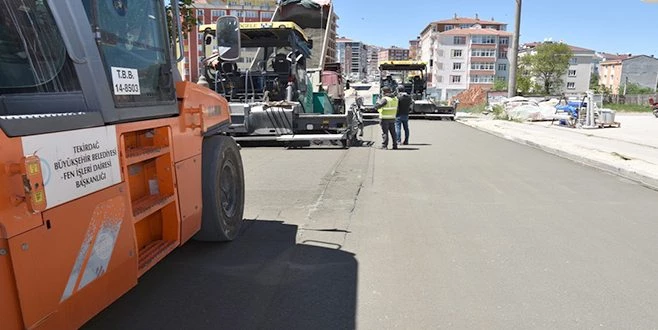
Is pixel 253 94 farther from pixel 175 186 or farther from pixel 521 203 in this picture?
pixel 175 186

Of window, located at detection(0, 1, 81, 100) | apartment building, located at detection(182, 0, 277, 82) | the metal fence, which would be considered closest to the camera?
window, located at detection(0, 1, 81, 100)

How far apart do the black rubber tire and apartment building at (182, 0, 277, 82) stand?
0.79m

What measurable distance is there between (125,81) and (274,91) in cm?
1070

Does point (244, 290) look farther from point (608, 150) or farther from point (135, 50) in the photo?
point (608, 150)

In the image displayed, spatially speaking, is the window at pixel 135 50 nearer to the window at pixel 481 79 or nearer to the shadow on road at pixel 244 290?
the shadow on road at pixel 244 290

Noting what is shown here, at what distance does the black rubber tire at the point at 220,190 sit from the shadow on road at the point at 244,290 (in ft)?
0.63

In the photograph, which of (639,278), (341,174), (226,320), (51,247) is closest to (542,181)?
(341,174)

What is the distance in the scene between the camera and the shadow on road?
3.49 meters

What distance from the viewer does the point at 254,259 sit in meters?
4.72

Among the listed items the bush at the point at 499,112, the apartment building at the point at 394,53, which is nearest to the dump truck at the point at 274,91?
the bush at the point at 499,112

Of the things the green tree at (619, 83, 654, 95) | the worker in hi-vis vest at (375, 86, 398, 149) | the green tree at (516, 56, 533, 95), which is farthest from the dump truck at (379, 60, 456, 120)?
the green tree at (619, 83, 654, 95)

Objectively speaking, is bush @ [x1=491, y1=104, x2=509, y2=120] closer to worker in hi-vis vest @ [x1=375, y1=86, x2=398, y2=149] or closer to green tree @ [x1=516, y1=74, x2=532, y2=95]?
worker in hi-vis vest @ [x1=375, y1=86, x2=398, y2=149]

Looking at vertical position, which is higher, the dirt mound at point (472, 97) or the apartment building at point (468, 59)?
the apartment building at point (468, 59)

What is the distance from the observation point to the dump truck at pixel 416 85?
91.7 feet
